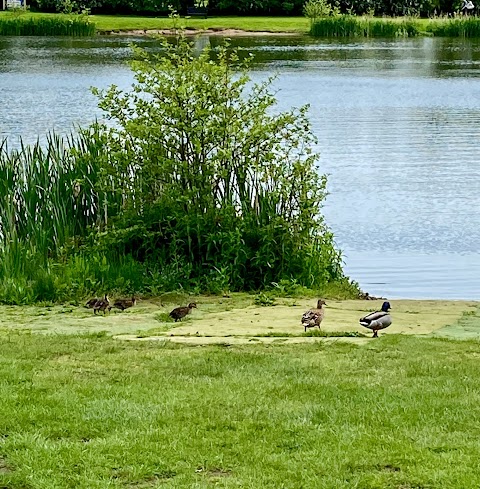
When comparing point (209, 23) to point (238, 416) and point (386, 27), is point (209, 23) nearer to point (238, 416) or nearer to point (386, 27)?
point (386, 27)

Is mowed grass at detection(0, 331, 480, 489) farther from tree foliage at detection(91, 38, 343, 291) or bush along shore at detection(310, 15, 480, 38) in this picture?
bush along shore at detection(310, 15, 480, 38)

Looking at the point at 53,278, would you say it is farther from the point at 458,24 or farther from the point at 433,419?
the point at 458,24

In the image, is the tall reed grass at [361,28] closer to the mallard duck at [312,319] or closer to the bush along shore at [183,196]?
the bush along shore at [183,196]

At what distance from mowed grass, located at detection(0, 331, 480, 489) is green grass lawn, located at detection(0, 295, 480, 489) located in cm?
1

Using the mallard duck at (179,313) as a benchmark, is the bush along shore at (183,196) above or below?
above

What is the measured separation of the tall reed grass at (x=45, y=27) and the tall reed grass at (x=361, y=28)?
14842mm

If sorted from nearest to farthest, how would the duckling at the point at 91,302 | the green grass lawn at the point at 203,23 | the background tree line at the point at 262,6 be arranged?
the duckling at the point at 91,302, the green grass lawn at the point at 203,23, the background tree line at the point at 262,6

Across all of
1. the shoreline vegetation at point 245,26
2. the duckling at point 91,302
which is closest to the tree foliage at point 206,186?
the duckling at point 91,302

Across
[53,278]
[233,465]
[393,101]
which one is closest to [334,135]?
[393,101]

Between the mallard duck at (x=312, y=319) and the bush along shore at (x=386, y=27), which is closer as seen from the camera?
the mallard duck at (x=312, y=319)

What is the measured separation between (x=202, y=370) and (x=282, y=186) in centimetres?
621

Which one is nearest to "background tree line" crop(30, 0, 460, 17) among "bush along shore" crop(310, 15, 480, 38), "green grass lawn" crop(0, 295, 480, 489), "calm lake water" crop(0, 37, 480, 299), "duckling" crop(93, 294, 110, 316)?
"bush along shore" crop(310, 15, 480, 38)

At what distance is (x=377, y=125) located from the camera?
32250 millimetres

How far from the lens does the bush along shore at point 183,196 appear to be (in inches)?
550
